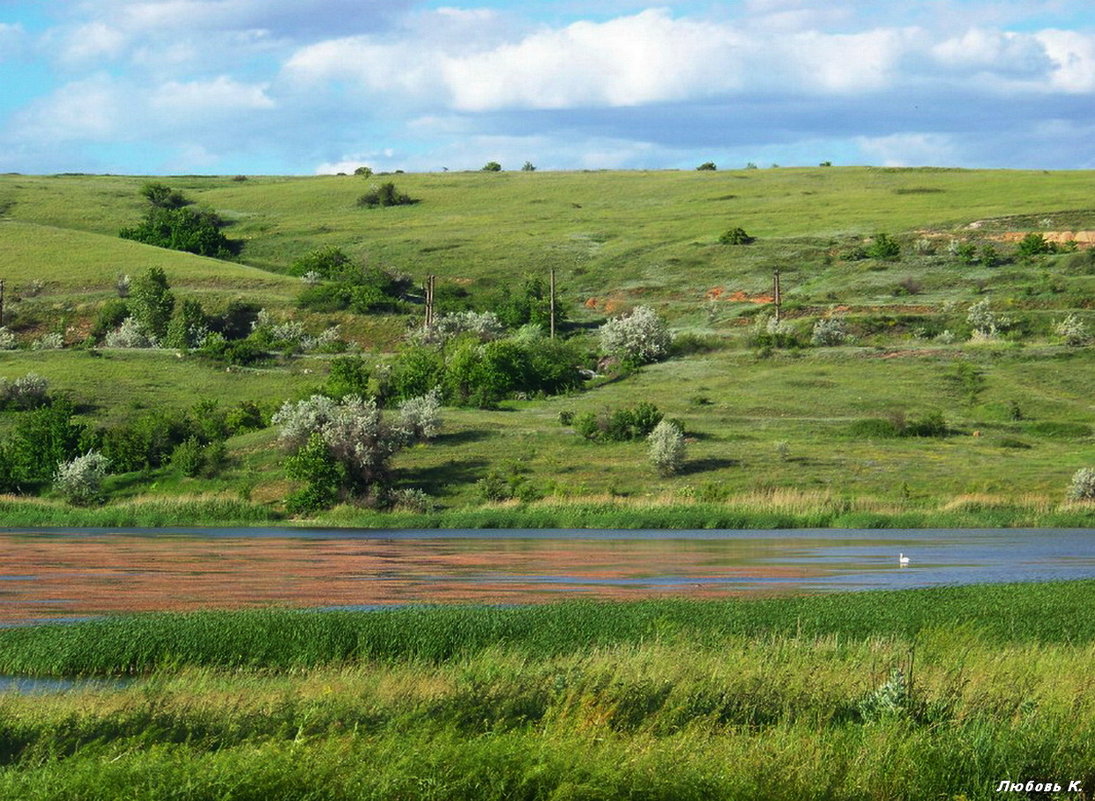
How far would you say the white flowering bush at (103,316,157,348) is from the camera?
320 ft

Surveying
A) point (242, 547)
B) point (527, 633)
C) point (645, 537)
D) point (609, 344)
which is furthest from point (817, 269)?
point (527, 633)

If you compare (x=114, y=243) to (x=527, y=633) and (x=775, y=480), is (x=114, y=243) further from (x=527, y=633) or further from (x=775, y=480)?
(x=527, y=633)

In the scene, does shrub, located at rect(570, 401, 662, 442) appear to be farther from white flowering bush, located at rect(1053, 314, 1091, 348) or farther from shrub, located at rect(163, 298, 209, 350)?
shrub, located at rect(163, 298, 209, 350)

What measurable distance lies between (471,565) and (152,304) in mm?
72880

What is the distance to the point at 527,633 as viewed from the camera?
21156 mm

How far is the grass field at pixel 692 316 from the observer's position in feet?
192

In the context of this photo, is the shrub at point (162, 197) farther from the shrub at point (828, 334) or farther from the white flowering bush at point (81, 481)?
the white flowering bush at point (81, 481)

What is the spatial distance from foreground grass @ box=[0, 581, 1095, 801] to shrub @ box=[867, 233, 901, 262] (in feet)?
332

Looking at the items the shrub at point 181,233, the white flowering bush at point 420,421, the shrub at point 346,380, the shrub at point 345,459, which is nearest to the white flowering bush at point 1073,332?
the white flowering bush at point 420,421

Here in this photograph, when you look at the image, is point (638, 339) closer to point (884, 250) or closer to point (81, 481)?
point (884, 250)

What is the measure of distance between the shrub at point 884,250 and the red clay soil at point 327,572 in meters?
79.7

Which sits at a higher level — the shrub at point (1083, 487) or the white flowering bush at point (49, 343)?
the white flowering bush at point (49, 343)

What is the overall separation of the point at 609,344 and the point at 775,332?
Answer: 1127 centimetres

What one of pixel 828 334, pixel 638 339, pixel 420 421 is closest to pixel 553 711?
pixel 420 421
